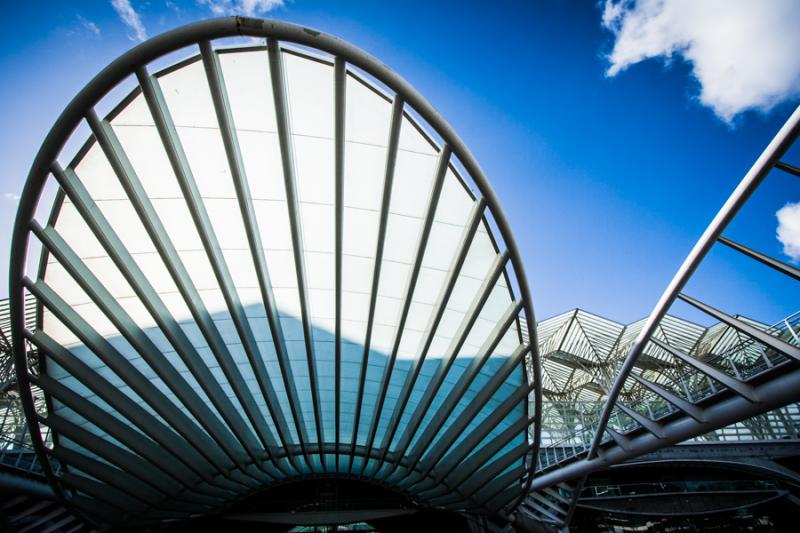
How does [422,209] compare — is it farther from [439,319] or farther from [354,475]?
[354,475]

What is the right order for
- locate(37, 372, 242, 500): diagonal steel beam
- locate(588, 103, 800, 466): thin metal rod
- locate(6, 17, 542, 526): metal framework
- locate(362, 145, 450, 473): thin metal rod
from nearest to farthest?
locate(588, 103, 800, 466): thin metal rod
locate(6, 17, 542, 526): metal framework
locate(362, 145, 450, 473): thin metal rod
locate(37, 372, 242, 500): diagonal steel beam

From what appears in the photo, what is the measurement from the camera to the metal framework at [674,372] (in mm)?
7984

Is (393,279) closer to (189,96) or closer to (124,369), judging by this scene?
(189,96)

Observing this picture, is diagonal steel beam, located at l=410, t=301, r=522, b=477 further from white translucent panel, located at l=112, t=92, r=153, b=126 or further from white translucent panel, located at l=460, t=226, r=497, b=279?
white translucent panel, located at l=112, t=92, r=153, b=126

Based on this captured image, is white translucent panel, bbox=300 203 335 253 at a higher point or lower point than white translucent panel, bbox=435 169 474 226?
lower

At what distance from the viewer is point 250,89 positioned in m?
6.77

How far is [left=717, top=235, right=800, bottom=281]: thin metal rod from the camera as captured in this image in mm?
7200

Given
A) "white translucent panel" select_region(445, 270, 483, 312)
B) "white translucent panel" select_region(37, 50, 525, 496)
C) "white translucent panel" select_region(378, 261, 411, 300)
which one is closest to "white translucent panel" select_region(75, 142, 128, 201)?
"white translucent panel" select_region(37, 50, 525, 496)

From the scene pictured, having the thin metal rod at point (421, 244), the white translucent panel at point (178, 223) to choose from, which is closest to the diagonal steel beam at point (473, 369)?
the thin metal rod at point (421, 244)

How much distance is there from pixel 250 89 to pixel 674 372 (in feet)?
146

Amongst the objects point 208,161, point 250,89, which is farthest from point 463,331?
point 250,89

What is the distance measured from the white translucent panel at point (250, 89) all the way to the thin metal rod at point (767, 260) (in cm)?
964

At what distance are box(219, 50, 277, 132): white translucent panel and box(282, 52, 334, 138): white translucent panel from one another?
0.38 meters

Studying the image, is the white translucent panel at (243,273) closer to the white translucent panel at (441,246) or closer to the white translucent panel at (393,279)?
the white translucent panel at (393,279)
